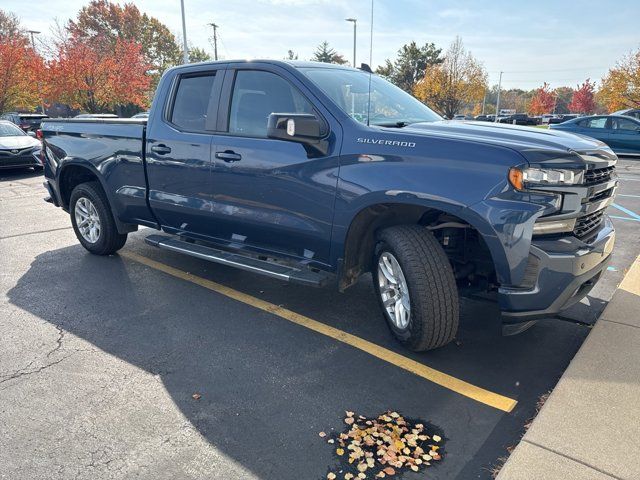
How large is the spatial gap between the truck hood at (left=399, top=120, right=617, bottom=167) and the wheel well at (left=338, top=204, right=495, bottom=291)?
0.54 m

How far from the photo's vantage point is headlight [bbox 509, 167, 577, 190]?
2730mm

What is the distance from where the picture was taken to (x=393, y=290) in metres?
3.51

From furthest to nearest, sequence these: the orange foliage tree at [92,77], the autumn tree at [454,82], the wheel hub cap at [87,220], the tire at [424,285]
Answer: the autumn tree at [454,82], the orange foliage tree at [92,77], the wheel hub cap at [87,220], the tire at [424,285]

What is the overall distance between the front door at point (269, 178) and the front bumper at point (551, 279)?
1338 mm

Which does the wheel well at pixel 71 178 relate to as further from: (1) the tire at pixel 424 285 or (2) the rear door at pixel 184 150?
(1) the tire at pixel 424 285

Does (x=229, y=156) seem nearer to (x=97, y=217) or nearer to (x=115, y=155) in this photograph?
(x=115, y=155)

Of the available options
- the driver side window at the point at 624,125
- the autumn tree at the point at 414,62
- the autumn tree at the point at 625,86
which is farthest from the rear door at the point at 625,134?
the autumn tree at the point at 414,62

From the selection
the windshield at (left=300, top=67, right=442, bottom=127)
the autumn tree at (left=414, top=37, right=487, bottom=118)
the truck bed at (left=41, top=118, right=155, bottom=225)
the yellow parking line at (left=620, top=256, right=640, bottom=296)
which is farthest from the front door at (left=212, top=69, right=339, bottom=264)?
the autumn tree at (left=414, top=37, right=487, bottom=118)

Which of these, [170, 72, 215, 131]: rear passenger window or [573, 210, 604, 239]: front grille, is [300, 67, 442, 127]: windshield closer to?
[170, 72, 215, 131]: rear passenger window

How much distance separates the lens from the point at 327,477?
2346 mm

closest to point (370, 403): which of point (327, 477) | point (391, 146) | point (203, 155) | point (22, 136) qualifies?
point (327, 477)

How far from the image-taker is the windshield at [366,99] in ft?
12.2

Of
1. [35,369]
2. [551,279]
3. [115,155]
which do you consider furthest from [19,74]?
[551,279]

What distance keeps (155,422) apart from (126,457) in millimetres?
301
